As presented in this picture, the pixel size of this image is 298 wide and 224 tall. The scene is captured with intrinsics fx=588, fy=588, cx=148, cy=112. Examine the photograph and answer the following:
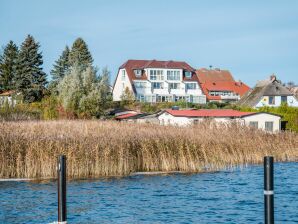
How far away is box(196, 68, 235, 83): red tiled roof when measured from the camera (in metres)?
108

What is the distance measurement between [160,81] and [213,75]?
16.3 metres

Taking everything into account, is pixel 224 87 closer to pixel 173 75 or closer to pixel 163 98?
pixel 173 75

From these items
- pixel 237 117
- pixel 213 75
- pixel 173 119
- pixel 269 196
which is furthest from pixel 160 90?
pixel 269 196

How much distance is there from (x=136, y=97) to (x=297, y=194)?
233ft

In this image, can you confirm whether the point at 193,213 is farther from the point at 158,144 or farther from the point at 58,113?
the point at 58,113

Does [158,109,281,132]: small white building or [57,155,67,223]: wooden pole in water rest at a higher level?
[158,109,281,132]: small white building

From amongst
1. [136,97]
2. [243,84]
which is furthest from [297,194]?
[243,84]

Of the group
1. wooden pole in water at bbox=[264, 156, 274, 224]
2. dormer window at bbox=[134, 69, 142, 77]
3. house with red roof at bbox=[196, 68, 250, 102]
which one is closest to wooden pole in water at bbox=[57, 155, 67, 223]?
wooden pole in water at bbox=[264, 156, 274, 224]

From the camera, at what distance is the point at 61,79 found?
262ft

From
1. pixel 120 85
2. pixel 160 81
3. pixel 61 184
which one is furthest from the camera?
pixel 120 85

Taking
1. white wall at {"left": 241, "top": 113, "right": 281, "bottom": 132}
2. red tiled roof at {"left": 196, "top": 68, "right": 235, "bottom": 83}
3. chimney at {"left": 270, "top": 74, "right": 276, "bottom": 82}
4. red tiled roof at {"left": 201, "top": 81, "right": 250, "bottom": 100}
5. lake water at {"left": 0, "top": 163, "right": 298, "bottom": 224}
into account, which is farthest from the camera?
red tiled roof at {"left": 196, "top": 68, "right": 235, "bottom": 83}

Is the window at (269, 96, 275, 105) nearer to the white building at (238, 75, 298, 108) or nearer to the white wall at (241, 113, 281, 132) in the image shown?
the white building at (238, 75, 298, 108)

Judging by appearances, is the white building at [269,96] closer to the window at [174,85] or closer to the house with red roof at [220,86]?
the window at [174,85]

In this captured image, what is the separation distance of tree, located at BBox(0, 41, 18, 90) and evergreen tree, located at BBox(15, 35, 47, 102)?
286 centimetres
